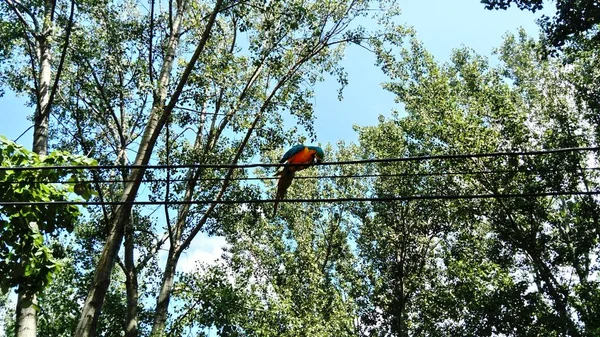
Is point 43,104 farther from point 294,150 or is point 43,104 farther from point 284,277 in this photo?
point 284,277

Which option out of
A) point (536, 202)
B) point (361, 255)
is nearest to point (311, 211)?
point (361, 255)

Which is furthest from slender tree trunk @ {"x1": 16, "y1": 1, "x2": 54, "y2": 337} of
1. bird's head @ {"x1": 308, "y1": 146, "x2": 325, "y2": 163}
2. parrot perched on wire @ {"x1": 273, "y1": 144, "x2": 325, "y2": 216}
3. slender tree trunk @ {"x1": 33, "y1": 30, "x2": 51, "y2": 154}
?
bird's head @ {"x1": 308, "y1": 146, "x2": 325, "y2": 163}

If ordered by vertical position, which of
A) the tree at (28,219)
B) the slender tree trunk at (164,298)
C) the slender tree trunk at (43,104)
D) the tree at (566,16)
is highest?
the tree at (566,16)

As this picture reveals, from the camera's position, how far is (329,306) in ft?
55.3

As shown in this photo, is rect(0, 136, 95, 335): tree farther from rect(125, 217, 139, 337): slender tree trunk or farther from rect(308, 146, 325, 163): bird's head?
rect(125, 217, 139, 337): slender tree trunk

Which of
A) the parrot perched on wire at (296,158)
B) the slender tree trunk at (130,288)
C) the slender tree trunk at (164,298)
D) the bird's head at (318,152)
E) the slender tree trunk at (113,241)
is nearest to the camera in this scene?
the slender tree trunk at (113,241)

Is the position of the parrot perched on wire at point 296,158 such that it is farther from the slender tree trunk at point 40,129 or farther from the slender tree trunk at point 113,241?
the slender tree trunk at point 40,129

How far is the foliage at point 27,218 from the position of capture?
4512mm

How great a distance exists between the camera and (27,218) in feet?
15.1

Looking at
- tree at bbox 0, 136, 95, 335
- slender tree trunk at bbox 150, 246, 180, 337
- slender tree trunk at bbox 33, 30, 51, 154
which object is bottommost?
tree at bbox 0, 136, 95, 335

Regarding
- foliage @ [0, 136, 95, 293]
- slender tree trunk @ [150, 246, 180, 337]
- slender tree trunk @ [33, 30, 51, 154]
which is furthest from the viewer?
slender tree trunk @ [150, 246, 180, 337]

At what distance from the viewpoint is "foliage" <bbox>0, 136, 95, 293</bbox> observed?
4512 millimetres

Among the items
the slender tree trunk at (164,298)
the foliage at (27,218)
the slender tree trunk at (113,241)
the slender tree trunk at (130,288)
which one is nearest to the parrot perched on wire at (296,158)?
the slender tree trunk at (113,241)

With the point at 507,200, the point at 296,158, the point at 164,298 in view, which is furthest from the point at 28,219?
the point at 507,200
